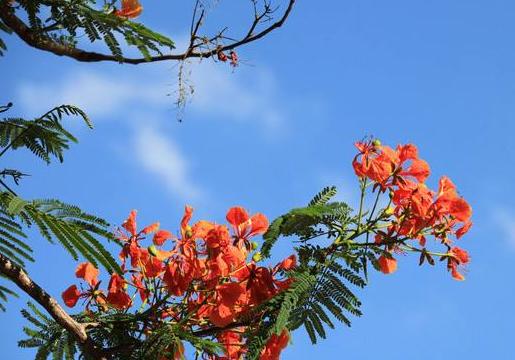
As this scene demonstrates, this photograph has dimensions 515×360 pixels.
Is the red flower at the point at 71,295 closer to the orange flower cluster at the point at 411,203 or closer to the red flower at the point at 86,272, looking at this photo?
the red flower at the point at 86,272

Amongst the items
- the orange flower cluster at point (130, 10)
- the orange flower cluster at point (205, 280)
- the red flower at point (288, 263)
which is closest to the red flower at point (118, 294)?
the orange flower cluster at point (205, 280)

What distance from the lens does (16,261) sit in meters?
2.79

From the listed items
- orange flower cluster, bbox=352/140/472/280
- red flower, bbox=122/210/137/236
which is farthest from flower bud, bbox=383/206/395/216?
red flower, bbox=122/210/137/236

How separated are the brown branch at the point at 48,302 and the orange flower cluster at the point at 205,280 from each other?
227 mm

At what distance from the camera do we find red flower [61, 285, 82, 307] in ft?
10.00

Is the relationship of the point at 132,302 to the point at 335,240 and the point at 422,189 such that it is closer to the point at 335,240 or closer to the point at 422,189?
the point at 335,240

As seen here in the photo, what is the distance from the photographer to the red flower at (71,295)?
3047 mm

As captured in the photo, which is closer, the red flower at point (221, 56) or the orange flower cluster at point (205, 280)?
the orange flower cluster at point (205, 280)

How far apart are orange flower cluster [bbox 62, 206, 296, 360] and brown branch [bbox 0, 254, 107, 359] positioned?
0.23m

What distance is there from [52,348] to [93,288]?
13.0 inches

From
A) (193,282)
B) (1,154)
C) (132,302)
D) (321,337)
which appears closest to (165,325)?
(193,282)

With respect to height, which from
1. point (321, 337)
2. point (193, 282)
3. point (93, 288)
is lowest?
point (321, 337)

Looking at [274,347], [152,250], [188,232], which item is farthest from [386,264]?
[152,250]

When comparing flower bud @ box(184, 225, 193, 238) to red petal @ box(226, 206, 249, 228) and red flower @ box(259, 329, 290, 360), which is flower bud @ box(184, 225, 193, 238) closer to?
red petal @ box(226, 206, 249, 228)
